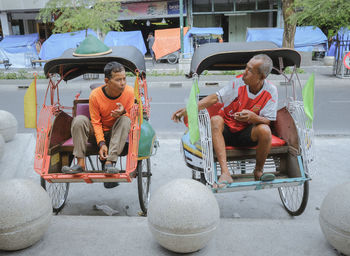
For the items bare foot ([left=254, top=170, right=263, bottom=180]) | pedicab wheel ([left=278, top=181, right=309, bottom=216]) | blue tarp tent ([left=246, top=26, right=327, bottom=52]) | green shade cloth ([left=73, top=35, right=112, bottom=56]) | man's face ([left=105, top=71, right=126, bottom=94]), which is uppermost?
blue tarp tent ([left=246, top=26, right=327, bottom=52])

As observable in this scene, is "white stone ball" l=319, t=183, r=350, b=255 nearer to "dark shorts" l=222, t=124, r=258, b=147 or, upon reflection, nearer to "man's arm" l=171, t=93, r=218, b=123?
"dark shorts" l=222, t=124, r=258, b=147

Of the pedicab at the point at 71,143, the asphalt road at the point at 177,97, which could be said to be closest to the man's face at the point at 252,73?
the pedicab at the point at 71,143

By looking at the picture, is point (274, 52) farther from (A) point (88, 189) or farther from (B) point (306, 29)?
(B) point (306, 29)

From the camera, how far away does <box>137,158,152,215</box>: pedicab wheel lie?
3.68 m

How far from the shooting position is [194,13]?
20812 millimetres

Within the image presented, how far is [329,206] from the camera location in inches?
107

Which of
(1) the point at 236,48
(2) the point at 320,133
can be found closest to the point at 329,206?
(1) the point at 236,48

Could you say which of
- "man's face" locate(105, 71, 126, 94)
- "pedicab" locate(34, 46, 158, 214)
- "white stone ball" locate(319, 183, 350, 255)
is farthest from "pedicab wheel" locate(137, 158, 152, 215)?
"white stone ball" locate(319, 183, 350, 255)

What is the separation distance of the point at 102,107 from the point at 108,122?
201 mm

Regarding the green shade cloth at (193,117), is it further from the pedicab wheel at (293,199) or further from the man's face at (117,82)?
the pedicab wheel at (293,199)

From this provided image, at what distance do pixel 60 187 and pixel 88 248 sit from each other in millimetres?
1693

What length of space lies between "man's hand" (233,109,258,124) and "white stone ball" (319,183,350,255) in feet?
3.66

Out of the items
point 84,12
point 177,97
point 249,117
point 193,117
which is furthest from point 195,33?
point 193,117

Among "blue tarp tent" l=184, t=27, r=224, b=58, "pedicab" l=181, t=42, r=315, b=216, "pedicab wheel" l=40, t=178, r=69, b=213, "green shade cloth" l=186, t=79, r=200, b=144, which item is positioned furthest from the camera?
"blue tarp tent" l=184, t=27, r=224, b=58
